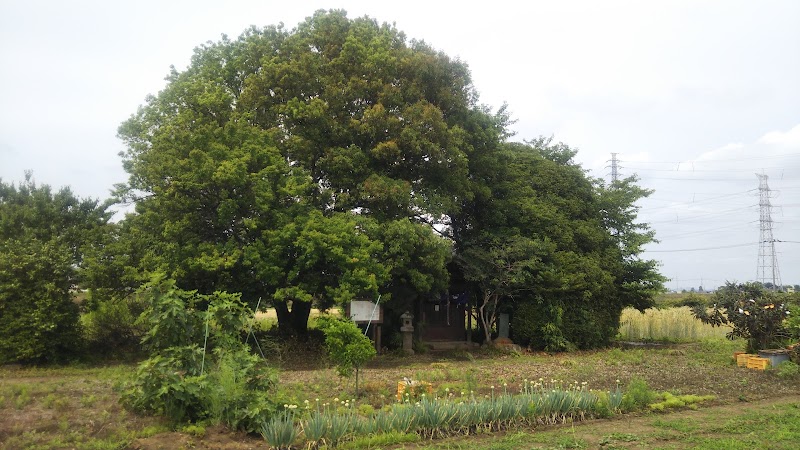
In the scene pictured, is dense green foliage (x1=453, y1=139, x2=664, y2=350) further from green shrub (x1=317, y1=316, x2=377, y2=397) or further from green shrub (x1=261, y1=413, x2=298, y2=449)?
green shrub (x1=261, y1=413, x2=298, y2=449)

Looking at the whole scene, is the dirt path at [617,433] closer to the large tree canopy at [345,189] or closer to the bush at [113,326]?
the large tree canopy at [345,189]

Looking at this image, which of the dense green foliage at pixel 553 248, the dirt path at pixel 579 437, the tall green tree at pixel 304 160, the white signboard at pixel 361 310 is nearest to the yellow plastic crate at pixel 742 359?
the dense green foliage at pixel 553 248

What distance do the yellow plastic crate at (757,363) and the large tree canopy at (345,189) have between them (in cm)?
615

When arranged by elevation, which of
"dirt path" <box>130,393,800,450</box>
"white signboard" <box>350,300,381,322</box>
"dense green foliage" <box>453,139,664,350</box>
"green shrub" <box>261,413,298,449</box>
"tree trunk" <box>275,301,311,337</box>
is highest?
"dense green foliage" <box>453,139,664,350</box>

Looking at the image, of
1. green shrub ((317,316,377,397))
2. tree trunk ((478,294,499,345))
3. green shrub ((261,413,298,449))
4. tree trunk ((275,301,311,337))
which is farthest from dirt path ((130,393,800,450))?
tree trunk ((275,301,311,337))

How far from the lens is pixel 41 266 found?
1488cm

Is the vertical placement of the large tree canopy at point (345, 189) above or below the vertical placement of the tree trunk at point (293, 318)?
above

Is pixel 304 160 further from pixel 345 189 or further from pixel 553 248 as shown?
pixel 553 248

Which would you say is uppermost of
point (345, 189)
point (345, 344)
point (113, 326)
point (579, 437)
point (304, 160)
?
point (304, 160)

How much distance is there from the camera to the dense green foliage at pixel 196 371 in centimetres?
738

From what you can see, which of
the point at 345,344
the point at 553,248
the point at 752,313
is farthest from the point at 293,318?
the point at 752,313

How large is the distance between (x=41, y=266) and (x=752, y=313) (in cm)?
1823

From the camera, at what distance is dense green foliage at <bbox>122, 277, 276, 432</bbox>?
7383mm

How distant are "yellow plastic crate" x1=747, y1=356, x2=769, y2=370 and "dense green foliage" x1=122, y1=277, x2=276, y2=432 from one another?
12077 mm
